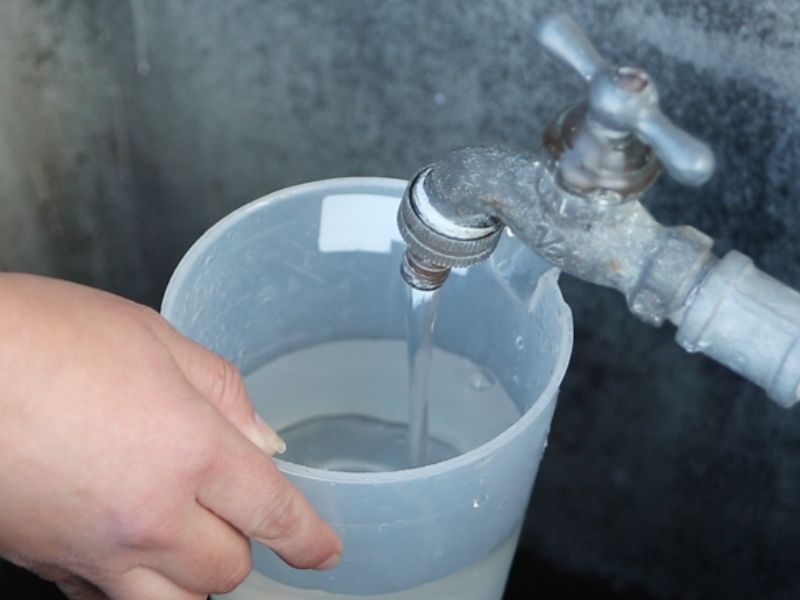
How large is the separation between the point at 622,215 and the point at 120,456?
202mm

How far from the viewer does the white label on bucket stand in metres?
0.60

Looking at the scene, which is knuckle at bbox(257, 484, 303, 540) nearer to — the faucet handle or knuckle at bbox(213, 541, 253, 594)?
knuckle at bbox(213, 541, 253, 594)

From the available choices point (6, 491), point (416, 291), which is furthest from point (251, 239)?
point (6, 491)

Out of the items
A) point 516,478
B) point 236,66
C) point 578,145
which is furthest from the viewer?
point 236,66

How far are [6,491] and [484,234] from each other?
0.21 m

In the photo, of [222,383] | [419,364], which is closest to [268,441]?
[222,383]

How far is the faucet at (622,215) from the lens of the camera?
0.37m

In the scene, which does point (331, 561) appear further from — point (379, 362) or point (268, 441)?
point (379, 362)

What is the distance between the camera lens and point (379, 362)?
678 mm

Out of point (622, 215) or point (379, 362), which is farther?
point (379, 362)

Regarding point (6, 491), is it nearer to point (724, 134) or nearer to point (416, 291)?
point (416, 291)

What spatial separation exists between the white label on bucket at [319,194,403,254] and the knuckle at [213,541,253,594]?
0.63ft

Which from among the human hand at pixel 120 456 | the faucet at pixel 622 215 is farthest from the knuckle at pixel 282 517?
the faucet at pixel 622 215

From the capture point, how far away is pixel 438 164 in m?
0.47
